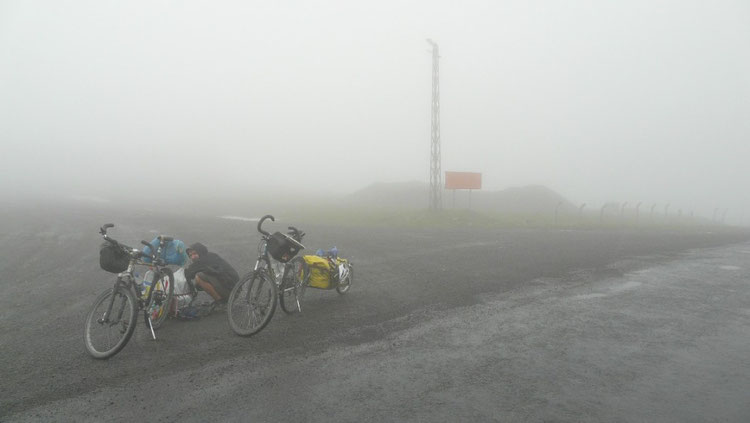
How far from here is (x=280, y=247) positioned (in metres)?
7.13

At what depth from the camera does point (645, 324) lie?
7.32 m

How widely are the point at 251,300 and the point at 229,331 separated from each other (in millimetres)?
543

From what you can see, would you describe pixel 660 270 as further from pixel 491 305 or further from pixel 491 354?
pixel 491 354

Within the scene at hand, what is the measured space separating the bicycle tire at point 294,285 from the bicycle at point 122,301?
5.66 feet

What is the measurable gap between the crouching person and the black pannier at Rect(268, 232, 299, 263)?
3.50 feet

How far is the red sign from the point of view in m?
36.5

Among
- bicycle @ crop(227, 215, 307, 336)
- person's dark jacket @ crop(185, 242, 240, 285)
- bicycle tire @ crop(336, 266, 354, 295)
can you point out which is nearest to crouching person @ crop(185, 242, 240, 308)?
person's dark jacket @ crop(185, 242, 240, 285)

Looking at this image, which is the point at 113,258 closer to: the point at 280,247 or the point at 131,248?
the point at 131,248

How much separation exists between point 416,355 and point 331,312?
2355mm

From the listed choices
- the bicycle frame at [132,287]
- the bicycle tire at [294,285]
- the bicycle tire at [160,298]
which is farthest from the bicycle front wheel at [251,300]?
the bicycle frame at [132,287]

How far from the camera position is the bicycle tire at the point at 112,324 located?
5.75 metres

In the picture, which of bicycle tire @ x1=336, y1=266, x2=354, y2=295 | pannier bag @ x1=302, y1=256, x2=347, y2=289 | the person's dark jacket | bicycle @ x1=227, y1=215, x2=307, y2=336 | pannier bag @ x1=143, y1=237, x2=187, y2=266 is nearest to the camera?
bicycle @ x1=227, y1=215, x2=307, y2=336

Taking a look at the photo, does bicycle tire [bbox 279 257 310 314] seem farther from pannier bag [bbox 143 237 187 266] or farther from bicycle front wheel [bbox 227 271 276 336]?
pannier bag [bbox 143 237 187 266]

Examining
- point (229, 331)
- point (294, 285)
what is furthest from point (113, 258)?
point (294, 285)
